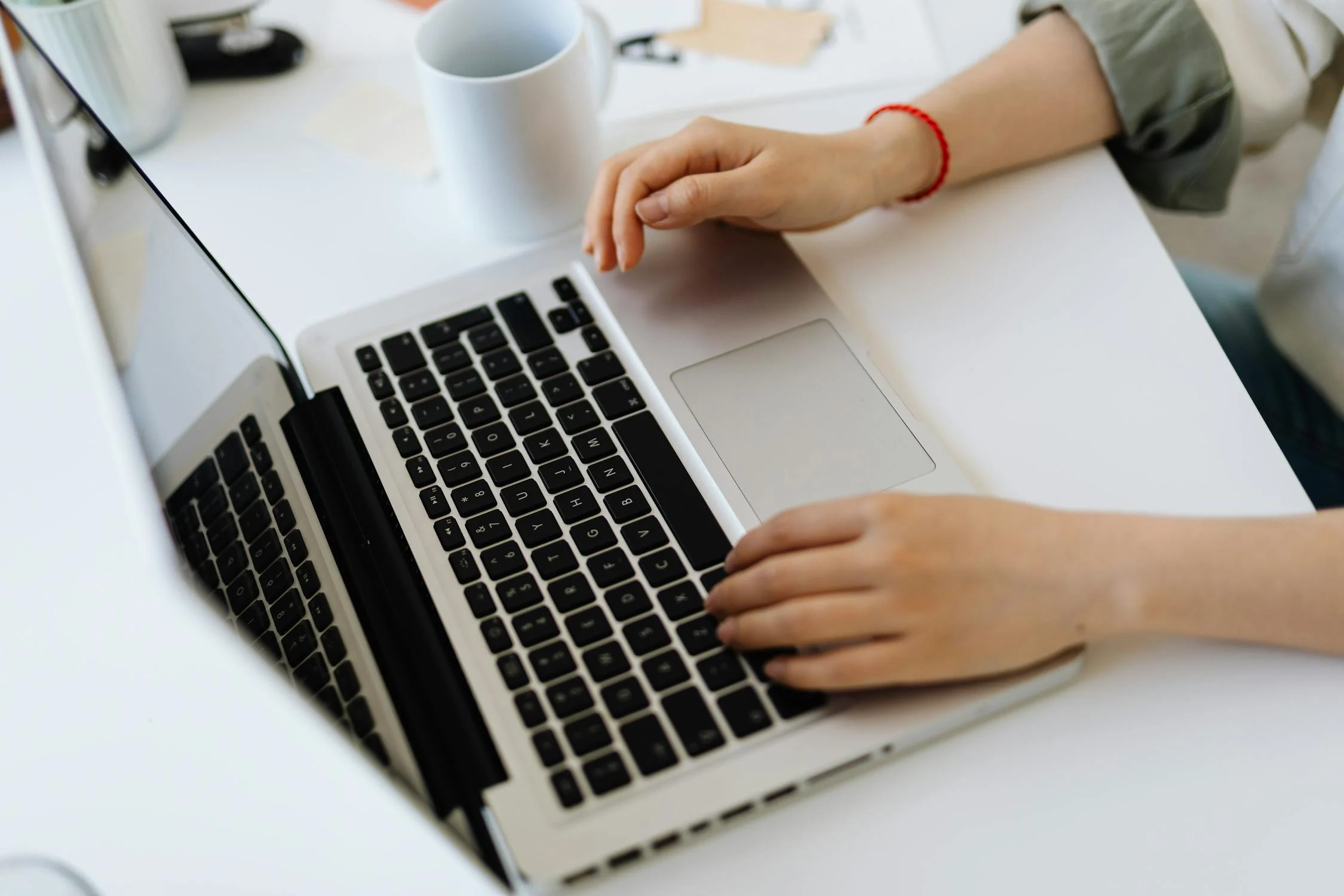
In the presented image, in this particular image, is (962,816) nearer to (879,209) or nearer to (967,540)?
(967,540)

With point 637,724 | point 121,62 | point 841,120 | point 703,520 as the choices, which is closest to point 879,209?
point 841,120

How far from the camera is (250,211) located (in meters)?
0.72

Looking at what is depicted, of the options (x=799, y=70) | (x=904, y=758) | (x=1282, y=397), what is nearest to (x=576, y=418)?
(x=904, y=758)

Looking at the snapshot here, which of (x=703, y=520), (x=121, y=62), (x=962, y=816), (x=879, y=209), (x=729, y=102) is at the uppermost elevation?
(x=121, y=62)

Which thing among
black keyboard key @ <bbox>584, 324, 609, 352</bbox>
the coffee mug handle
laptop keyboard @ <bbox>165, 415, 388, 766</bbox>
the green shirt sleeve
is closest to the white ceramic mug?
the coffee mug handle

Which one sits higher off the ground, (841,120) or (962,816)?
(841,120)

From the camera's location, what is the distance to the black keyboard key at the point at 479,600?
1.69ft

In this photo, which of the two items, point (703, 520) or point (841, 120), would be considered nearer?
point (703, 520)

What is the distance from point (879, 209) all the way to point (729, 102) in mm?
145

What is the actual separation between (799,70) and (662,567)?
43 centimetres

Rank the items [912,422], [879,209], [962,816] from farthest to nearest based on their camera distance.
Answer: [879,209]
[912,422]
[962,816]

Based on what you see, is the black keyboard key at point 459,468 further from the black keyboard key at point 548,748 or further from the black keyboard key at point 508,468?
the black keyboard key at point 548,748

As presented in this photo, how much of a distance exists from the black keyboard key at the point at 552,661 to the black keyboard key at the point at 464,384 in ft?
0.53

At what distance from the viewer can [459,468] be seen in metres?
0.57
